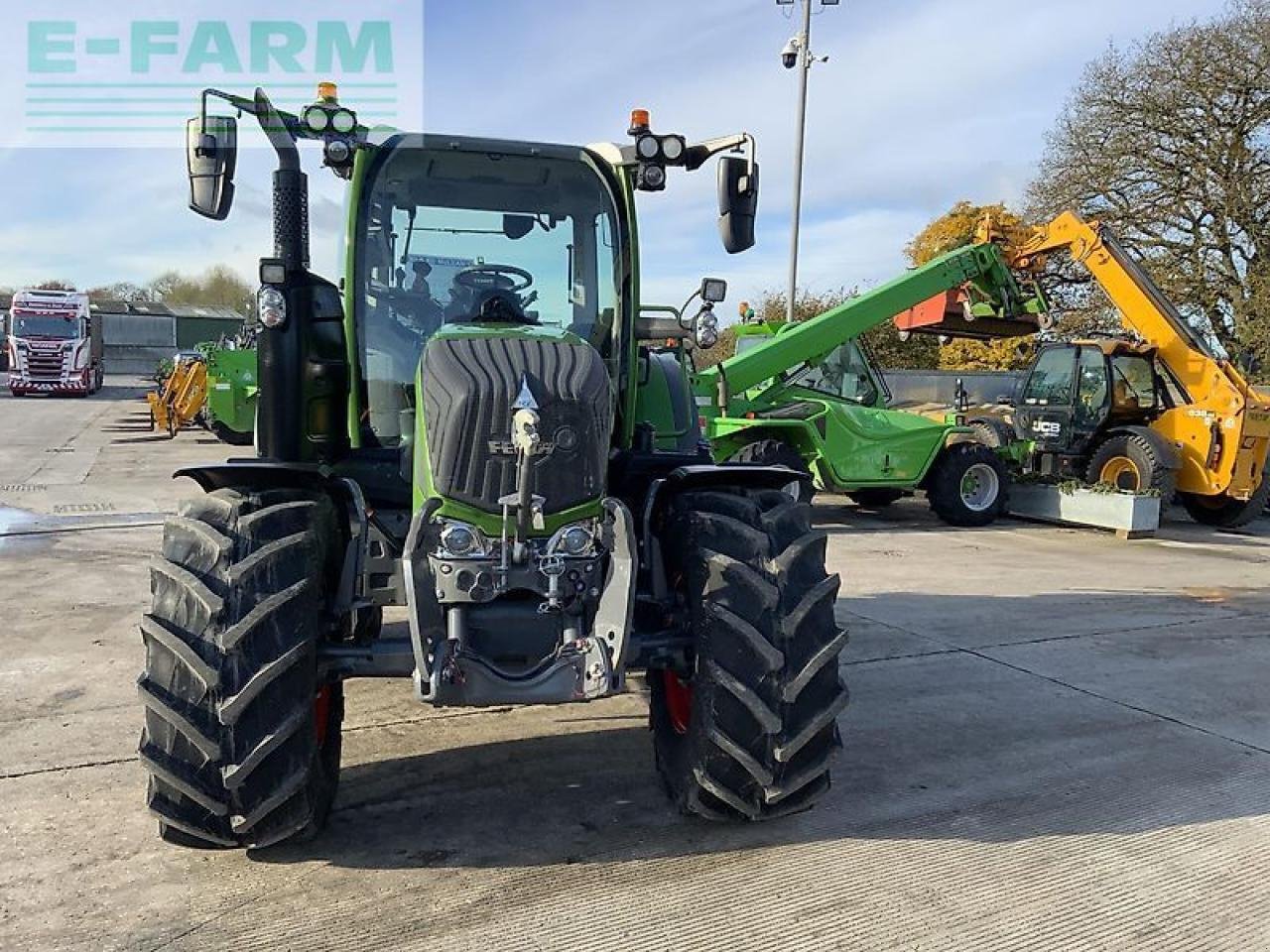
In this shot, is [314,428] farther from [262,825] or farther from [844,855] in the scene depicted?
[844,855]

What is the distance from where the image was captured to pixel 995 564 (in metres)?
9.76

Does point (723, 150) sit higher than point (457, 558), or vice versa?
point (723, 150)

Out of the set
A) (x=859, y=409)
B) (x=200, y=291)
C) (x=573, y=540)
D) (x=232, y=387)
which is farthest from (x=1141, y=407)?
(x=200, y=291)

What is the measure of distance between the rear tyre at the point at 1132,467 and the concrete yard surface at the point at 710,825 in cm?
571

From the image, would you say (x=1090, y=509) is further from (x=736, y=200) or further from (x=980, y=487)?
(x=736, y=200)

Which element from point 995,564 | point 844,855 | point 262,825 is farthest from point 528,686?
point 995,564

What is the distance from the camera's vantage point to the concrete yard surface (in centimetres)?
320

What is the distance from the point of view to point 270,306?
4.23m

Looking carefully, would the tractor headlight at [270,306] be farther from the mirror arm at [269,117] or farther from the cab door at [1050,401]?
the cab door at [1050,401]

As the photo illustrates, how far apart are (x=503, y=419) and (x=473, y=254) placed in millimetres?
1388

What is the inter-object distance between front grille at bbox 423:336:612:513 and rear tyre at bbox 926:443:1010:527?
30.5ft

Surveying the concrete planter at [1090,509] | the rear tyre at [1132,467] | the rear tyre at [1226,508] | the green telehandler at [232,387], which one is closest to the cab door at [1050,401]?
the rear tyre at [1132,467]

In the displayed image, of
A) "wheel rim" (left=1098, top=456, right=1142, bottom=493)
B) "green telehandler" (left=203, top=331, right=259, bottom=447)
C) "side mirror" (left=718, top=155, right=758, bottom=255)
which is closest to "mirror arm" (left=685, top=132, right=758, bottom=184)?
"side mirror" (left=718, top=155, right=758, bottom=255)

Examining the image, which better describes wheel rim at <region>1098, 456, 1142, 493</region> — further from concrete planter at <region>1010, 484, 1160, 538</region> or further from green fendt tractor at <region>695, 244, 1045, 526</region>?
green fendt tractor at <region>695, 244, 1045, 526</region>
